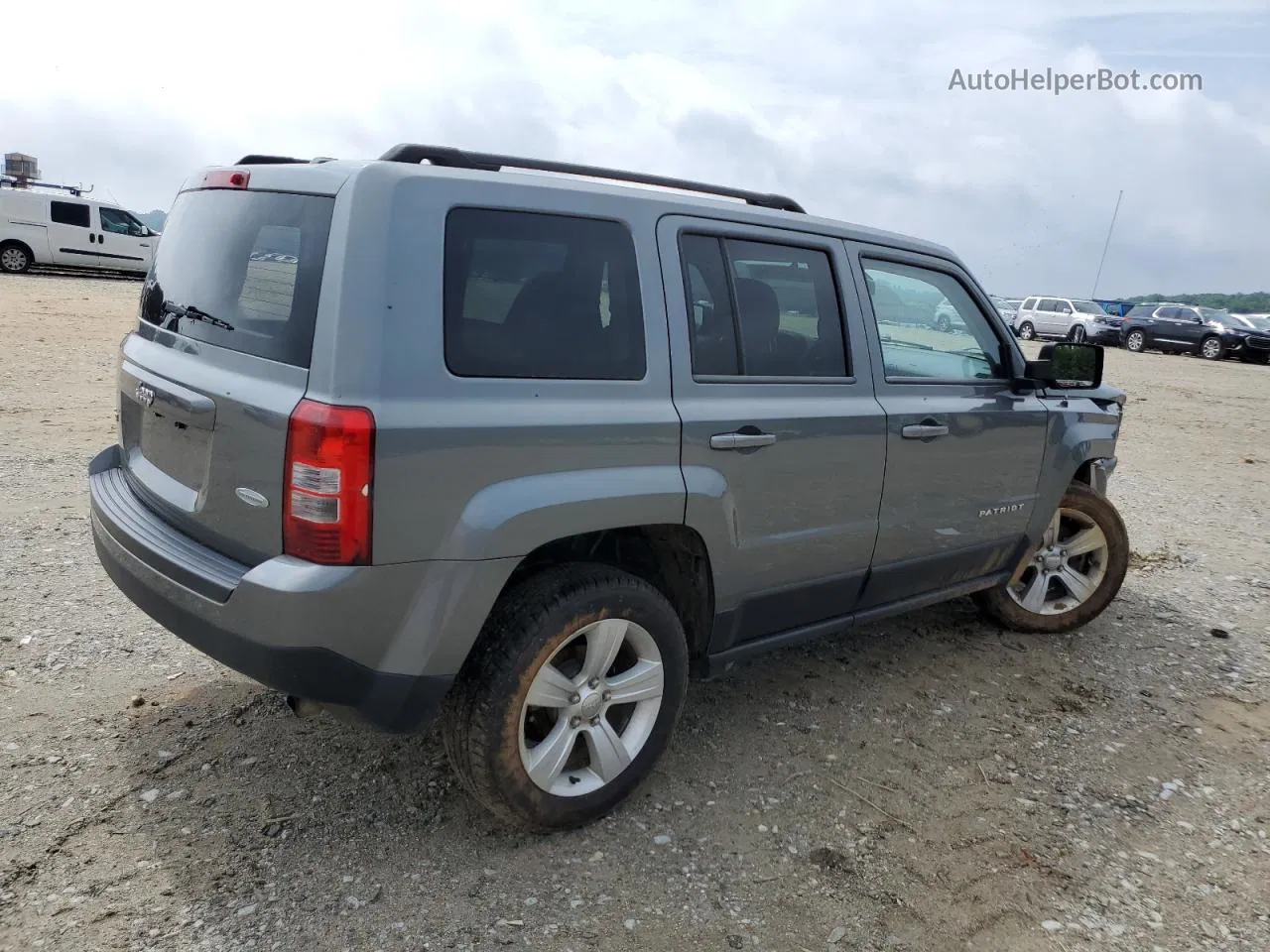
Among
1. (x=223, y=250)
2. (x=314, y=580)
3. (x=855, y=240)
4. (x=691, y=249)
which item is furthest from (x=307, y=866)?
(x=855, y=240)

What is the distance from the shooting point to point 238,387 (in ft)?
8.44

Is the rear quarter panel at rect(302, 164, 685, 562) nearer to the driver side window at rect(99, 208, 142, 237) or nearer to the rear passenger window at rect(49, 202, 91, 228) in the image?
the rear passenger window at rect(49, 202, 91, 228)

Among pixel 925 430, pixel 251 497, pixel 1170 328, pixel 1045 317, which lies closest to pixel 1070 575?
pixel 925 430

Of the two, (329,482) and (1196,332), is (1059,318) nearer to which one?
(1196,332)

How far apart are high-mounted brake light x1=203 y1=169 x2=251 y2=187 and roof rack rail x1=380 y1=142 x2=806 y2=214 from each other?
49cm

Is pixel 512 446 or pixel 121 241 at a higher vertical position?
pixel 512 446

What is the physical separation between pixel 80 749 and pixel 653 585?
1.92 meters

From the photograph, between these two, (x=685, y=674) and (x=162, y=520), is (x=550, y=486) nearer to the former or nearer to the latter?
(x=685, y=674)

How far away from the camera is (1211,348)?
95.1 feet

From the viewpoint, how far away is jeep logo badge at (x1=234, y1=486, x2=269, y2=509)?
8.16 ft

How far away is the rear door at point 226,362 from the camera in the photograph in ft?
8.19

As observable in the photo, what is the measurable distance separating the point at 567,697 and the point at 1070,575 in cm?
308

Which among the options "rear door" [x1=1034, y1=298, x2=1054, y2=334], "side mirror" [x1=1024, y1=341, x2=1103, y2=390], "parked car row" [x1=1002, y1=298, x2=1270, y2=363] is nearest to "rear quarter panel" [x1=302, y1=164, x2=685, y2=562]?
"side mirror" [x1=1024, y1=341, x2=1103, y2=390]

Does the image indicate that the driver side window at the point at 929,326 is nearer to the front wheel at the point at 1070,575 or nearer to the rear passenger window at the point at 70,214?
the front wheel at the point at 1070,575
